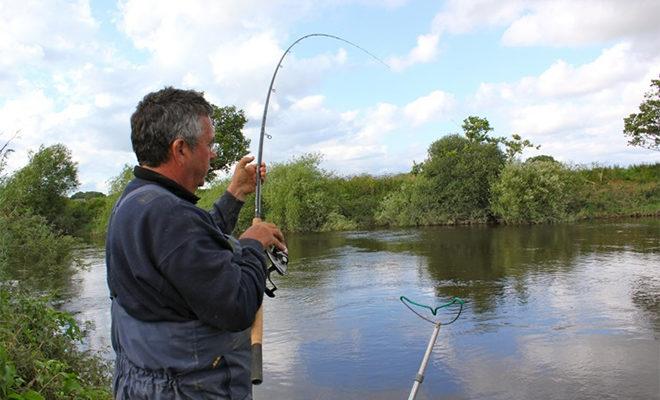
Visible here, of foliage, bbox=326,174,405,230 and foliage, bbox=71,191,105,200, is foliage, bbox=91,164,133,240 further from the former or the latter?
foliage, bbox=326,174,405,230

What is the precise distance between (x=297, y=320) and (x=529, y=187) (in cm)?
2577

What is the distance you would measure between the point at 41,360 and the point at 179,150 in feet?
13.3

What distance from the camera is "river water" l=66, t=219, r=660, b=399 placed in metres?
7.18

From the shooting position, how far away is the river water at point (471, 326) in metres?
7.18

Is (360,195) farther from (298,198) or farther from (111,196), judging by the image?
(111,196)

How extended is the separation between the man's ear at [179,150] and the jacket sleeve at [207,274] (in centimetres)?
24

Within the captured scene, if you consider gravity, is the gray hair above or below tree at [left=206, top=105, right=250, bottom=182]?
below

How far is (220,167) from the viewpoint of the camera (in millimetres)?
44844

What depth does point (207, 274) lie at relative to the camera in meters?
1.88

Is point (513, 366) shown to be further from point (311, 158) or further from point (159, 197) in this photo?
point (311, 158)

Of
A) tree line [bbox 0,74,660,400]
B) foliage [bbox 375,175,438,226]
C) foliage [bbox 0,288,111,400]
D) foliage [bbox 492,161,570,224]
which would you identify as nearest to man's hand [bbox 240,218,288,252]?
foliage [bbox 0,288,111,400]

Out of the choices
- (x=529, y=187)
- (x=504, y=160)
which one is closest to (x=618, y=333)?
(x=529, y=187)

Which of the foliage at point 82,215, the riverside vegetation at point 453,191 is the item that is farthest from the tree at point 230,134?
the foliage at point 82,215

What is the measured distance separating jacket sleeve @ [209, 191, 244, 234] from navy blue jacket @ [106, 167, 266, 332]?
0.83 meters
